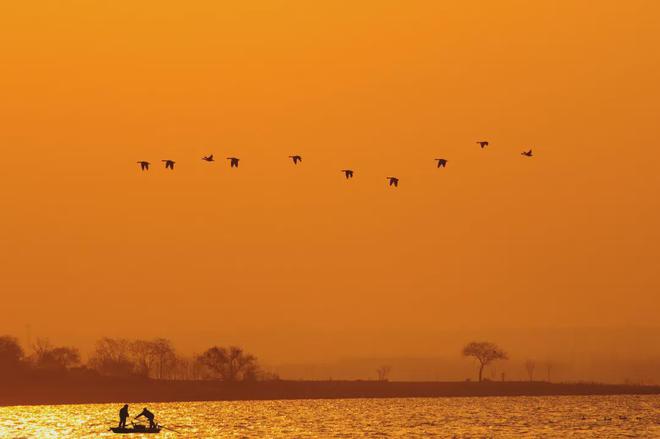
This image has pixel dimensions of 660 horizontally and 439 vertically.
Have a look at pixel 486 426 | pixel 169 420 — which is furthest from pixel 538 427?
pixel 169 420

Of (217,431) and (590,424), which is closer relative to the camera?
(217,431)

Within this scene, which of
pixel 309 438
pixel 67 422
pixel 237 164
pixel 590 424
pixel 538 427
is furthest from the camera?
pixel 67 422

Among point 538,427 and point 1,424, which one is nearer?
point 538,427

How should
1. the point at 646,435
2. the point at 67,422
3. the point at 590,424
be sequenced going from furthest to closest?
1. the point at 67,422
2. the point at 590,424
3. the point at 646,435

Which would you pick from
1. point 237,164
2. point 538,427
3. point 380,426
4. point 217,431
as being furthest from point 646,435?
point 237,164

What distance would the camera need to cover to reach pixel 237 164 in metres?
84.9

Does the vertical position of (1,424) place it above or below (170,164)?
below

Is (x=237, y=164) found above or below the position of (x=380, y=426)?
above

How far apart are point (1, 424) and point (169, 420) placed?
24.3 metres

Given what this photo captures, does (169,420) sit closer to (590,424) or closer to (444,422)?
(444,422)

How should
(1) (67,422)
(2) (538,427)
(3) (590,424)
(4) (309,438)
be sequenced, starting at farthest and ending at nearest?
1. (1) (67,422)
2. (3) (590,424)
3. (2) (538,427)
4. (4) (309,438)

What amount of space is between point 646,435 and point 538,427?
17485 millimetres

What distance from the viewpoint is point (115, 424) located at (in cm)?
17538

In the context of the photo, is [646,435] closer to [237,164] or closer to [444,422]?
[444,422]
